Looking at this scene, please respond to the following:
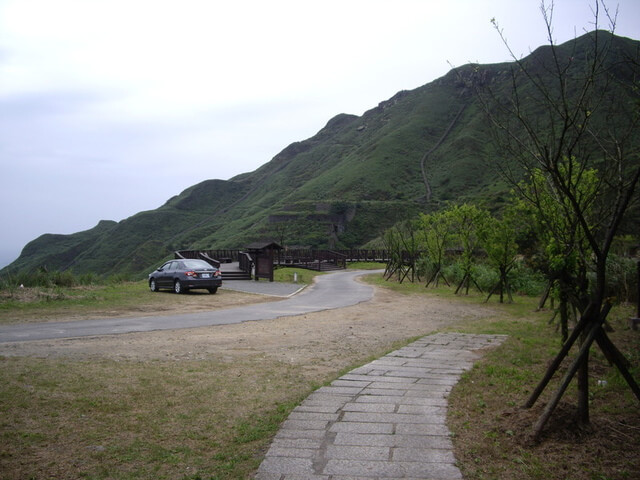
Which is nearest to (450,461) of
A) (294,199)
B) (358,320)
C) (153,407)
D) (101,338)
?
(153,407)

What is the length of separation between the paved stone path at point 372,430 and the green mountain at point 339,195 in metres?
46.1

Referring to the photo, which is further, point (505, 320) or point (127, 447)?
point (505, 320)

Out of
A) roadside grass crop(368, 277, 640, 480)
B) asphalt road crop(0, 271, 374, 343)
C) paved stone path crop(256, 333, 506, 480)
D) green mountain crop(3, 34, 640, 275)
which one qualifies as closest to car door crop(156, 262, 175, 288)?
asphalt road crop(0, 271, 374, 343)

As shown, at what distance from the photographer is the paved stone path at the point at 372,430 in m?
3.87

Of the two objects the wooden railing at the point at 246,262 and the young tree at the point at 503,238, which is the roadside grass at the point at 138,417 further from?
the wooden railing at the point at 246,262

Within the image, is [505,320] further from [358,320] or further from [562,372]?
[562,372]

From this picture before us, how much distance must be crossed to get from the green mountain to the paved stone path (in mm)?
46137

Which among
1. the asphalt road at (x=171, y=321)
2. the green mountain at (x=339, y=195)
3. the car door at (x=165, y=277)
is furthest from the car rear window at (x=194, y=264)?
the green mountain at (x=339, y=195)

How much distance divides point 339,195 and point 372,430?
93318 mm

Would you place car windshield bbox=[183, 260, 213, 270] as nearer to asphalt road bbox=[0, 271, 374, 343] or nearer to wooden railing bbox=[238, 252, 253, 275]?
asphalt road bbox=[0, 271, 374, 343]

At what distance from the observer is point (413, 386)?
637 centimetres

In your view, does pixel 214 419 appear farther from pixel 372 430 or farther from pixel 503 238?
pixel 503 238

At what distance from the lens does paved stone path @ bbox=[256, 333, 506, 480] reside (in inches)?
152

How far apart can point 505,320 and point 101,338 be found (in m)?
10.6
